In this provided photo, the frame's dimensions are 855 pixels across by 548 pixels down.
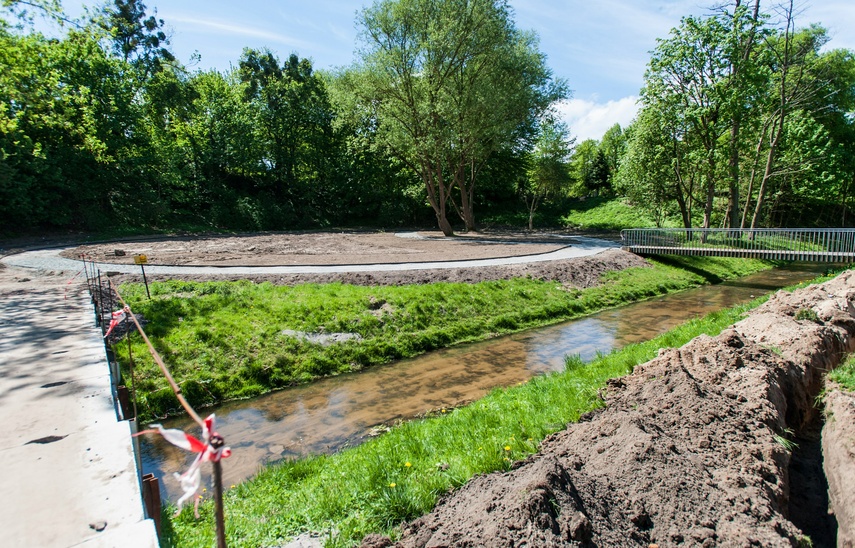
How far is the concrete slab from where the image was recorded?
9.92ft

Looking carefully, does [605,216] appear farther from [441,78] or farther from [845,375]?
[845,375]

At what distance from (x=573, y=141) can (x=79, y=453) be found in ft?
124

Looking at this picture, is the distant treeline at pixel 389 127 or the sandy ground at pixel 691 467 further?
the distant treeline at pixel 389 127

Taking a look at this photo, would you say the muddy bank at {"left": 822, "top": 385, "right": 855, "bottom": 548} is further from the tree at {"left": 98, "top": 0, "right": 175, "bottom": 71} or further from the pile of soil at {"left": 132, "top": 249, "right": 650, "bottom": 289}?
the tree at {"left": 98, "top": 0, "right": 175, "bottom": 71}

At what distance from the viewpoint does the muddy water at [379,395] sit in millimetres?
7523

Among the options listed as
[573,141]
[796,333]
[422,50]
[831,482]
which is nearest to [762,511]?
[831,482]

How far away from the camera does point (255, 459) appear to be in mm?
7223

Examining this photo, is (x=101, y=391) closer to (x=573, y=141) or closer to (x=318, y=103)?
(x=573, y=141)

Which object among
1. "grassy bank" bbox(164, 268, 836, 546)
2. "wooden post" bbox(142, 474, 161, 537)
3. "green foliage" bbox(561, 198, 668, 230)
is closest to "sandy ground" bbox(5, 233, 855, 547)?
"grassy bank" bbox(164, 268, 836, 546)

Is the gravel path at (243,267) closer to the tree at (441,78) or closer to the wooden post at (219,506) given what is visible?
the tree at (441,78)

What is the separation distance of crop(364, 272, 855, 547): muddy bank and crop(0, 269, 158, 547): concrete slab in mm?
1968

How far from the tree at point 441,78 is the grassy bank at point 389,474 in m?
23.2

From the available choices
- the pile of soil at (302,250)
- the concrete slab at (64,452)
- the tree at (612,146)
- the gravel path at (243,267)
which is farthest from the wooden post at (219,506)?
the tree at (612,146)

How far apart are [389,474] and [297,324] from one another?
810cm
